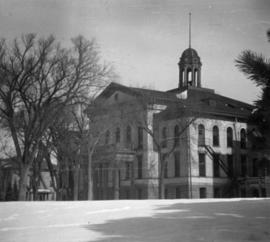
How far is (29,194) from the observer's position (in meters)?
33.3

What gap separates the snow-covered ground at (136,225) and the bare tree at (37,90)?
23.4 ft

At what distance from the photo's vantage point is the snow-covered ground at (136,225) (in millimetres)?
8484

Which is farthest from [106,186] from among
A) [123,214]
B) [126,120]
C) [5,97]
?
[123,214]

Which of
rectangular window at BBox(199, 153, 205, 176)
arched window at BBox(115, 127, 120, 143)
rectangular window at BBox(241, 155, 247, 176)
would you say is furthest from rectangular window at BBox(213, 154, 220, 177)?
arched window at BBox(115, 127, 120, 143)

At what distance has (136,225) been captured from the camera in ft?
33.9

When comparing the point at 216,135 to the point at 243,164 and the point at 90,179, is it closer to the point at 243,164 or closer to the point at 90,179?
the point at 243,164

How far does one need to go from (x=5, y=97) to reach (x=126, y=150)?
860 cm

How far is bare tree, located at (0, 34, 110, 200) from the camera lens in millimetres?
19547

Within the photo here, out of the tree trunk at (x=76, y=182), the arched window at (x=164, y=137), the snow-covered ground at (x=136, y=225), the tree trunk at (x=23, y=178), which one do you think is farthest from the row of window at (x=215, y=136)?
the tree trunk at (x=23, y=178)

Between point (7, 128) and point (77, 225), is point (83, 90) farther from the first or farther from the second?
point (77, 225)

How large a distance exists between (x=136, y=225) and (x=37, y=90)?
459 inches

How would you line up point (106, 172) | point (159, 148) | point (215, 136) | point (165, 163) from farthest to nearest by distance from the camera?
point (106, 172)
point (165, 163)
point (159, 148)
point (215, 136)

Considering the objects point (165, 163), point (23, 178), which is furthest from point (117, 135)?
point (23, 178)

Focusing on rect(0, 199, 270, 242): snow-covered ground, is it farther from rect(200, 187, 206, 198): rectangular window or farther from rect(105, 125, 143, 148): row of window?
rect(200, 187, 206, 198): rectangular window
